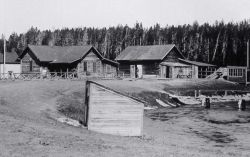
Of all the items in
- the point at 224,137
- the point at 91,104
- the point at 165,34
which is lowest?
the point at 224,137

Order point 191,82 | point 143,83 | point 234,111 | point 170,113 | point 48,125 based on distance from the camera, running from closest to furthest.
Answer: point 48,125 → point 170,113 → point 234,111 → point 143,83 → point 191,82

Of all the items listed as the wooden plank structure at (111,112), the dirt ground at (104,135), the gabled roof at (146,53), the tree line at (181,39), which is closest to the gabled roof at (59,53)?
the gabled roof at (146,53)

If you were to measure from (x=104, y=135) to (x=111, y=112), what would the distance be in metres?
2.03

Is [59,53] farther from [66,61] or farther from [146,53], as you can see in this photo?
[146,53]

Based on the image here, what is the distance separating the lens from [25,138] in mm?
20703

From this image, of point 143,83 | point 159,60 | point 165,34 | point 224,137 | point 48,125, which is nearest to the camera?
point 48,125

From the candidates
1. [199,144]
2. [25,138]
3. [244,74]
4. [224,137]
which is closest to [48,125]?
[25,138]

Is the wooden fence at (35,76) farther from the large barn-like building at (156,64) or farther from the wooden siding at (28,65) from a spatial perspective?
the large barn-like building at (156,64)

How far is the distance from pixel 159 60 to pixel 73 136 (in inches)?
2069

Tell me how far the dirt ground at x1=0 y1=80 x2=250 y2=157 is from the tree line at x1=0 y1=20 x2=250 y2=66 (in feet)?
207

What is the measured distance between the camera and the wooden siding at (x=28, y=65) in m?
68.1

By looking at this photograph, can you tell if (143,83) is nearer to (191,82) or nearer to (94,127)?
(191,82)

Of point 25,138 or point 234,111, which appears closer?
point 25,138

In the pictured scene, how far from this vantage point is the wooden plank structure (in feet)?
88.7
